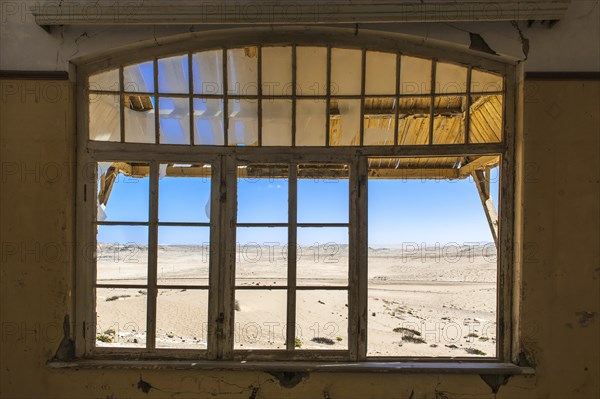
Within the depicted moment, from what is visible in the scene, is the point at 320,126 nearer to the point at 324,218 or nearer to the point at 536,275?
the point at 324,218

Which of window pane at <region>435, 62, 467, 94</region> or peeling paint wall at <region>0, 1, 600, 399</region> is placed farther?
window pane at <region>435, 62, 467, 94</region>

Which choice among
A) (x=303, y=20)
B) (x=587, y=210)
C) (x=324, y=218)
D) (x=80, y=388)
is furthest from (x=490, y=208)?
(x=80, y=388)

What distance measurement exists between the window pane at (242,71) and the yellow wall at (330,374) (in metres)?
0.98

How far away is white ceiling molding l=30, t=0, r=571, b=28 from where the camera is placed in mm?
2330

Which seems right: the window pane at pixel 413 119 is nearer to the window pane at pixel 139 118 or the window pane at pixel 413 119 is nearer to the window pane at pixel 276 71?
the window pane at pixel 276 71

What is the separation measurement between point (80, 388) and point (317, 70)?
241 cm

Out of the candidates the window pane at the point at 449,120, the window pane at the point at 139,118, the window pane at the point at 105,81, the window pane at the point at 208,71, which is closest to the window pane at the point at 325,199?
the window pane at the point at 449,120

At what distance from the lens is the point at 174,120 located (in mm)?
2592

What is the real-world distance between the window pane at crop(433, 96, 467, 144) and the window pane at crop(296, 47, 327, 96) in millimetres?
742

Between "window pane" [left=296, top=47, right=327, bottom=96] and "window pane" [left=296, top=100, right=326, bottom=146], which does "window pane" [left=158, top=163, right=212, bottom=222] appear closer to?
"window pane" [left=296, top=100, right=326, bottom=146]

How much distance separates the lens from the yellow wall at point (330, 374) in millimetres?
2357

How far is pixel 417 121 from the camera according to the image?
2600 mm

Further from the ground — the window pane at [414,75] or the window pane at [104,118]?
the window pane at [414,75]

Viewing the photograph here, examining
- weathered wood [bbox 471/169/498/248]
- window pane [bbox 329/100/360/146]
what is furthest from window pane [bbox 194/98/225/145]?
weathered wood [bbox 471/169/498/248]
